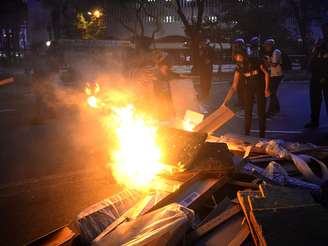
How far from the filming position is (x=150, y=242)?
10.6ft

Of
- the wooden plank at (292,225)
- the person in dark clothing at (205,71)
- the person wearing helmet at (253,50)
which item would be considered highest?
the person wearing helmet at (253,50)

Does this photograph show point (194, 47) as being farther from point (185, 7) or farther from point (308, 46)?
point (185, 7)

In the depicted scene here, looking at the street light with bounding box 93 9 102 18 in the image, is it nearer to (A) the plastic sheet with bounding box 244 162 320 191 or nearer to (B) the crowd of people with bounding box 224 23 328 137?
(B) the crowd of people with bounding box 224 23 328 137

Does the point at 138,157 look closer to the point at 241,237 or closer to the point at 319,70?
the point at 241,237

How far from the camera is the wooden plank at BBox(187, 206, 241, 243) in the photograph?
356 cm

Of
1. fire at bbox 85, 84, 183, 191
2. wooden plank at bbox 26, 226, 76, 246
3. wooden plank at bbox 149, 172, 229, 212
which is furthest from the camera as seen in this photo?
fire at bbox 85, 84, 183, 191

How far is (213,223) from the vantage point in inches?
146

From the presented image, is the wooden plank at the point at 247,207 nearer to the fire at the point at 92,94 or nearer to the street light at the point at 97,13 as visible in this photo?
the fire at the point at 92,94

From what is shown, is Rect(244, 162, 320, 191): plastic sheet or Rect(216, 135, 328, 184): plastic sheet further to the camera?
Rect(216, 135, 328, 184): plastic sheet

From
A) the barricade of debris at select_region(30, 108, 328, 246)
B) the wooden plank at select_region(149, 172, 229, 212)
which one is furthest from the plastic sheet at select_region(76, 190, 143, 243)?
the wooden plank at select_region(149, 172, 229, 212)

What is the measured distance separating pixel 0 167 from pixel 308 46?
1053 inches

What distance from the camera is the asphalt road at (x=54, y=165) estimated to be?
4.70m

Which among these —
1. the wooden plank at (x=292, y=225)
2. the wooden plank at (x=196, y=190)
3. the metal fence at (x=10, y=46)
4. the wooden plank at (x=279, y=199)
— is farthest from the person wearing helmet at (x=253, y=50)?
the metal fence at (x=10, y=46)

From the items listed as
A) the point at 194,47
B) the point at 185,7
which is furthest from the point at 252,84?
the point at 185,7
